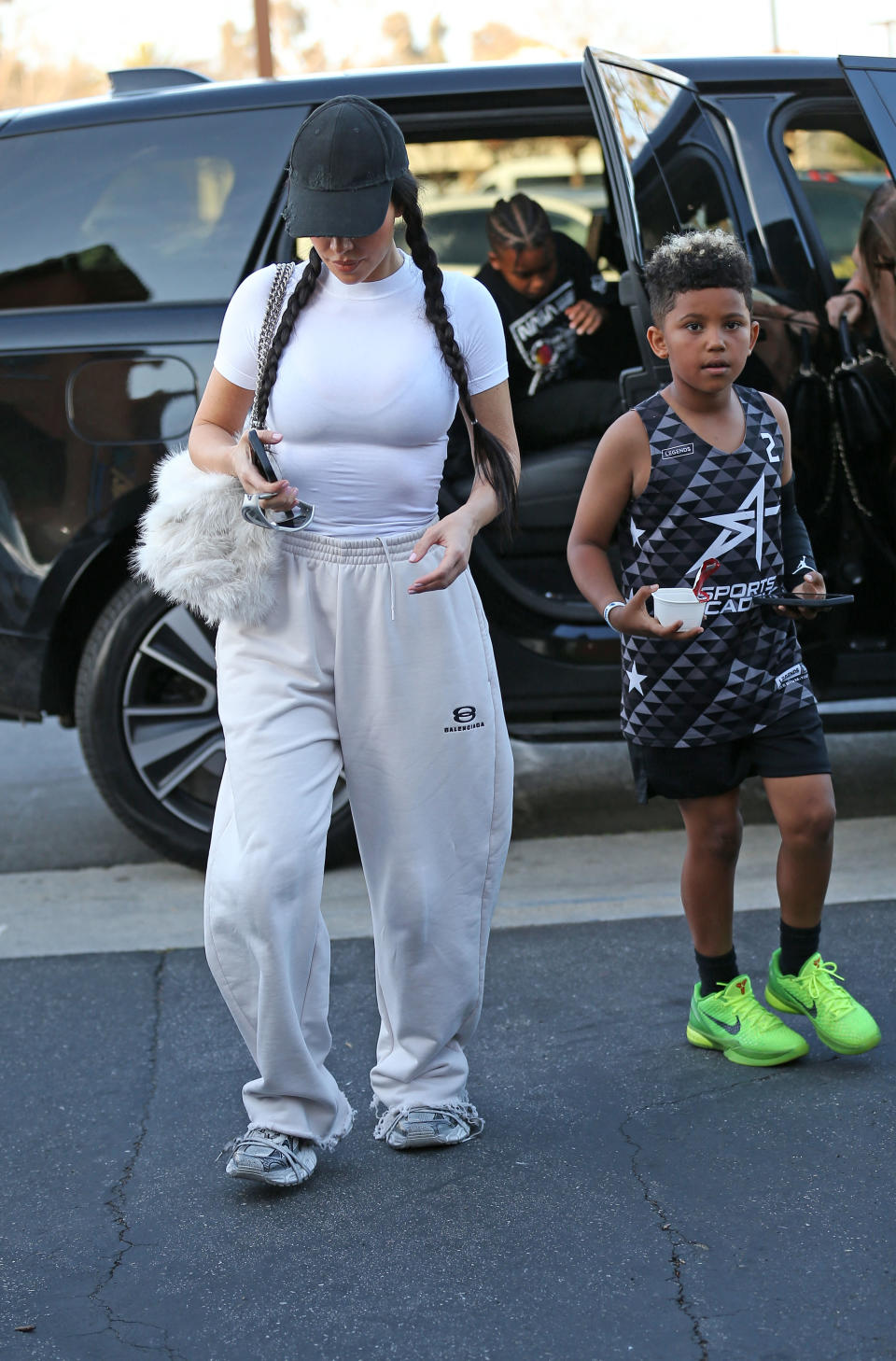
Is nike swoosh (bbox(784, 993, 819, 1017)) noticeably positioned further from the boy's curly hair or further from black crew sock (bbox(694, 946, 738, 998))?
the boy's curly hair

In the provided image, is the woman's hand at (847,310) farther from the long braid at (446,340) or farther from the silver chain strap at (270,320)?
the silver chain strap at (270,320)

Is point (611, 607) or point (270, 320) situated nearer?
point (270, 320)

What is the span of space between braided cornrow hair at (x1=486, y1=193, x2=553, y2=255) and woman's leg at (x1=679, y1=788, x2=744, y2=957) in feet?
6.58

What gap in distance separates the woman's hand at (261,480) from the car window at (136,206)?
5.69 feet

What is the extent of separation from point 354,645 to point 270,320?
1.79 feet

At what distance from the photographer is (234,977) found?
8.53ft

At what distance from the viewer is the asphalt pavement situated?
2301mm

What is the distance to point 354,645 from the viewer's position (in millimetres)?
2637

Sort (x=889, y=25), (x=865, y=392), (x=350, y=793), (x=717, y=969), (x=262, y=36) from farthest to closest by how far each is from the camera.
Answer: (x=262, y=36), (x=889, y=25), (x=865, y=392), (x=717, y=969), (x=350, y=793)

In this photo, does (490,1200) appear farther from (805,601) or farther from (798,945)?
(805,601)

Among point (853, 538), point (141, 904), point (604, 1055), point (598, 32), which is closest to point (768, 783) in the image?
point (604, 1055)

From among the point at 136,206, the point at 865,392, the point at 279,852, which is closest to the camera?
the point at 279,852

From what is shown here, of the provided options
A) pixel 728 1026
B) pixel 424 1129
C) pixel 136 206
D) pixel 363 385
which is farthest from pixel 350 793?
pixel 136 206

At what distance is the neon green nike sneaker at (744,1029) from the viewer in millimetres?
3062
